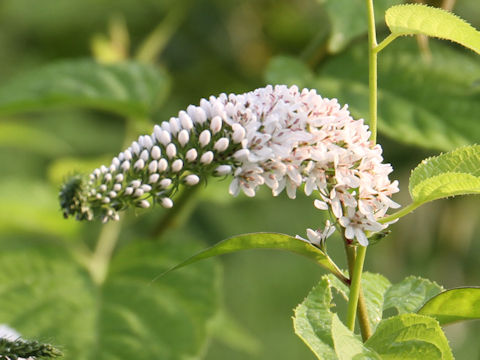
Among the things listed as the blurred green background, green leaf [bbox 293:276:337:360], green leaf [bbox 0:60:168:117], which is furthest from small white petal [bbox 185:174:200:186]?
the blurred green background

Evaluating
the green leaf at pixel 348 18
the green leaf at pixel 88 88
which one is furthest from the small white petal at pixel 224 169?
the green leaf at pixel 88 88

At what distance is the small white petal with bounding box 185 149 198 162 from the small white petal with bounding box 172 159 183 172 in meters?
0.01

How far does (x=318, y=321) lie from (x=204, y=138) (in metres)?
0.25

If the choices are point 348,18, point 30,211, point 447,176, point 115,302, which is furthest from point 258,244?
point 30,211

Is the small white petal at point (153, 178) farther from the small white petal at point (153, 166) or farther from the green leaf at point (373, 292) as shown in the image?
the green leaf at point (373, 292)

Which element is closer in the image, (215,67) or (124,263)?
(124,263)

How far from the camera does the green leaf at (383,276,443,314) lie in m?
0.94

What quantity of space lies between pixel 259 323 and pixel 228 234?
0.65 meters

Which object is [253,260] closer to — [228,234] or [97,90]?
[228,234]

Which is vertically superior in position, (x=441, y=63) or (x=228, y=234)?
(x=228, y=234)

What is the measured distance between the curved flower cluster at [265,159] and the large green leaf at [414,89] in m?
0.61

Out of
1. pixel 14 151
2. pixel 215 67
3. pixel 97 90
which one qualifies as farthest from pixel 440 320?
pixel 14 151

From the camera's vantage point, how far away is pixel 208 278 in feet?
5.33

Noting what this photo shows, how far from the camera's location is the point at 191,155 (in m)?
0.87
